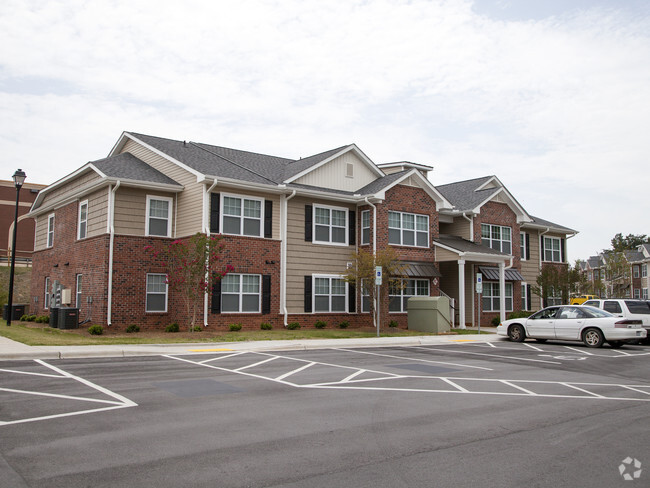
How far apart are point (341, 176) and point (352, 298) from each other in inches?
225

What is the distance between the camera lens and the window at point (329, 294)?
26.4 m

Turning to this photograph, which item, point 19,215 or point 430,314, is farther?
point 19,215

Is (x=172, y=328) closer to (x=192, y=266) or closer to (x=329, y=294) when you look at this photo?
(x=192, y=266)

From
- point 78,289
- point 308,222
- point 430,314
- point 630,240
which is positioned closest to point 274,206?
point 308,222

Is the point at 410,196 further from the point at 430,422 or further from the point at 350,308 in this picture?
the point at 430,422

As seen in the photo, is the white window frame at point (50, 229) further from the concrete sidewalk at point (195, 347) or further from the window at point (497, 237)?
the window at point (497, 237)

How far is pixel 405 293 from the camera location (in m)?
28.3

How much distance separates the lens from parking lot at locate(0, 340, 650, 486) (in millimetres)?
5746

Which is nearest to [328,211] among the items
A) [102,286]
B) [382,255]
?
[382,255]

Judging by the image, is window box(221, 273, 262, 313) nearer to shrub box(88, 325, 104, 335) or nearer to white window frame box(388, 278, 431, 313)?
shrub box(88, 325, 104, 335)

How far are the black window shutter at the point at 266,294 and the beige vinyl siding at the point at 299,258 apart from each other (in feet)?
3.38

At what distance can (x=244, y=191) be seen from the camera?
24.3 metres

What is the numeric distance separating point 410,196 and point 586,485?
2347 centimetres

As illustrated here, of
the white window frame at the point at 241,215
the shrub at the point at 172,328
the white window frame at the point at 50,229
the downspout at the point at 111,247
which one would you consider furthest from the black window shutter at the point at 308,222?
the white window frame at the point at 50,229
